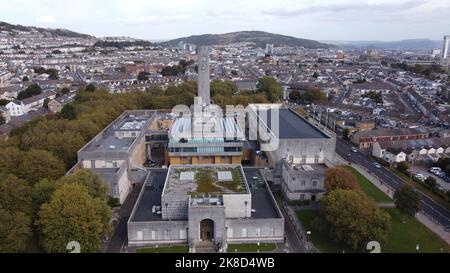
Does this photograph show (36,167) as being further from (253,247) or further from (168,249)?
(253,247)

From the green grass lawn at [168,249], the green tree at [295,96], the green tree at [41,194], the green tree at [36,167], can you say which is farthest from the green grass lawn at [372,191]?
the green tree at [295,96]

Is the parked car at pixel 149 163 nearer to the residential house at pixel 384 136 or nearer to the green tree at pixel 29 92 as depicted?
the residential house at pixel 384 136

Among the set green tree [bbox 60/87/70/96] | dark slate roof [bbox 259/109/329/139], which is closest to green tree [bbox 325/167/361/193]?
dark slate roof [bbox 259/109/329/139]

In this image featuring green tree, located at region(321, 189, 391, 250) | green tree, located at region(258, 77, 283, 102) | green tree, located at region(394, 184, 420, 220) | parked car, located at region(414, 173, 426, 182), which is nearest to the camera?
green tree, located at region(321, 189, 391, 250)

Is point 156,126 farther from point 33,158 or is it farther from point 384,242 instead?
point 384,242

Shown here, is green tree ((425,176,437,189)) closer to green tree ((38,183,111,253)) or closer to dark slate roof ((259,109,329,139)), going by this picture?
dark slate roof ((259,109,329,139))

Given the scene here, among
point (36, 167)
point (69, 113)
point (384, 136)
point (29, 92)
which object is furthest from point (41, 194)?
point (29, 92)
